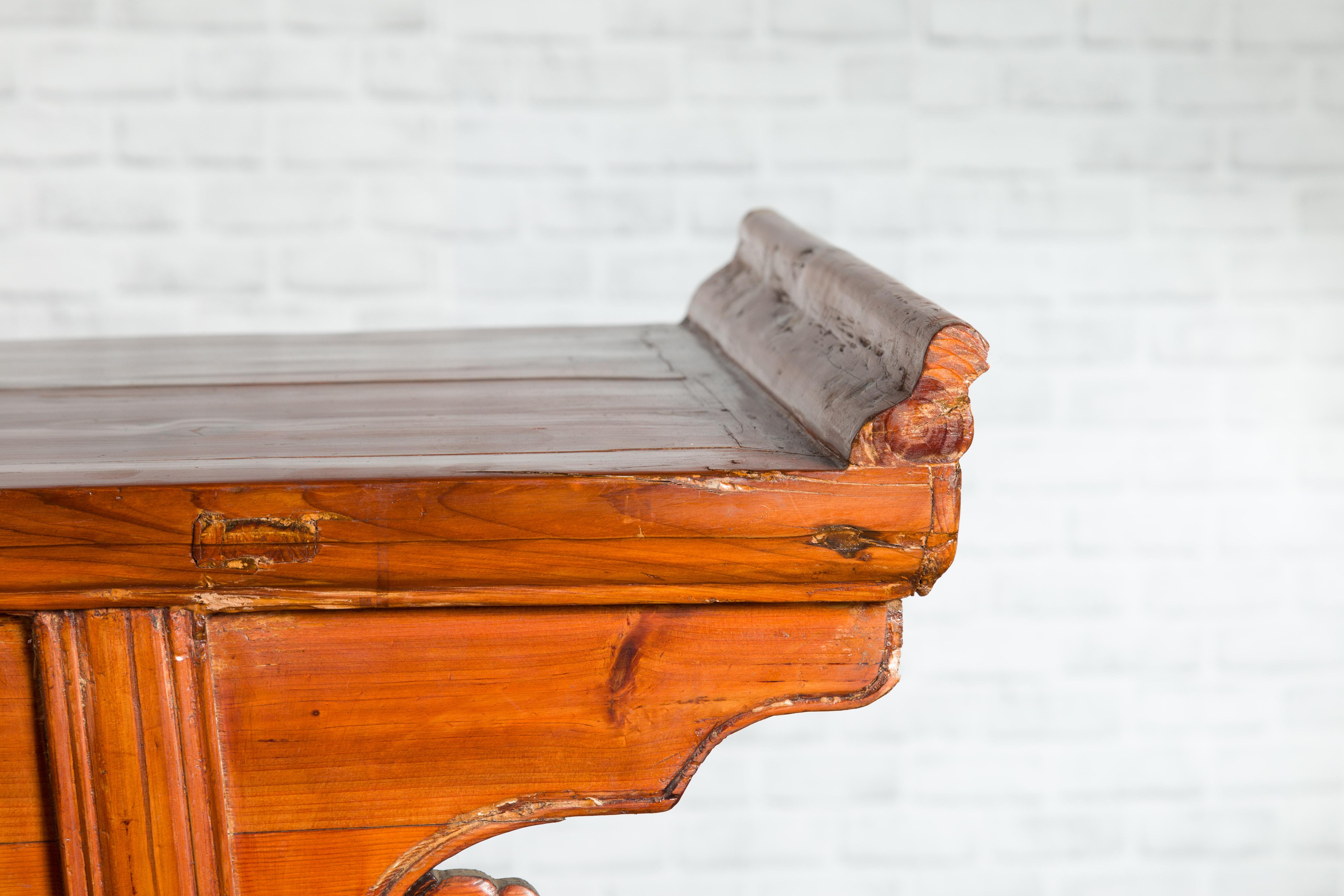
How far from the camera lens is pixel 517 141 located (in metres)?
1.73

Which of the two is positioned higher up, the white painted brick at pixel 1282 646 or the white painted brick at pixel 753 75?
the white painted brick at pixel 753 75

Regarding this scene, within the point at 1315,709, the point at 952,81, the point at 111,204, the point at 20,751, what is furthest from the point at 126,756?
the point at 1315,709

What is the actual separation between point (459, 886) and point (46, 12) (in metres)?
1.53

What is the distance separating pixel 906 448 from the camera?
0.50 metres

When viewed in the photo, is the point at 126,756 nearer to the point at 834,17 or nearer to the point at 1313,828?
the point at 834,17

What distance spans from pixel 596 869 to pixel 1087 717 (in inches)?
31.2

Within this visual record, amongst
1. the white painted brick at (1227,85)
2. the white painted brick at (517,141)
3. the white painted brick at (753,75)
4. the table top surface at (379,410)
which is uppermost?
the white painted brick at (753,75)

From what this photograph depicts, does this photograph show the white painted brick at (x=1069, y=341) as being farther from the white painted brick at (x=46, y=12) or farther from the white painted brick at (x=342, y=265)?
the white painted brick at (x=46, y=12)

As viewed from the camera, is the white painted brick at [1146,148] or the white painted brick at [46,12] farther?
the white painted brick at [1146,148]

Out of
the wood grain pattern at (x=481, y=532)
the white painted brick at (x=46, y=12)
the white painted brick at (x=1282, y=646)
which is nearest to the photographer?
the wood grain pattern at (x=481, y=532)

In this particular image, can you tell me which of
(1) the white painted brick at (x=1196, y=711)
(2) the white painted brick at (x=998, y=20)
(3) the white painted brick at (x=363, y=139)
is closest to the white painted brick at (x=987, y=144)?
(2) the white painted brick at (x=998, y=20)

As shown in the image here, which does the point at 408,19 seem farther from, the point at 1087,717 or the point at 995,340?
the point at 1087,717

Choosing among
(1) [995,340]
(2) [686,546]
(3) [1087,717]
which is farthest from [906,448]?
(3) [1087,717]

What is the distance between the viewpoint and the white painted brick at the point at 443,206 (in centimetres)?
174
